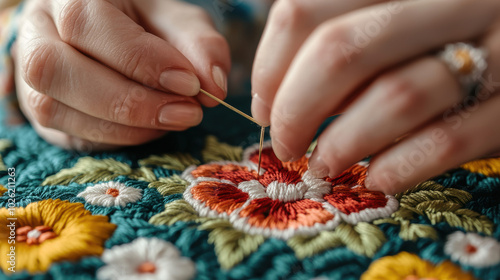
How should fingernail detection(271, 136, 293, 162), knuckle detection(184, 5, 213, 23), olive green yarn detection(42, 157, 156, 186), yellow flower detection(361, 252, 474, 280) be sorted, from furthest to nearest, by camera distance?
knuckle detection(184, 5, 213, 23) → olive green yarn detection(42, 157, 156, 186) → fingernail detection(271, 136, 293, 162) → yellow flower detection(361, 252, 474, 280)

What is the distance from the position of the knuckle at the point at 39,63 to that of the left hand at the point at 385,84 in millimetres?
343

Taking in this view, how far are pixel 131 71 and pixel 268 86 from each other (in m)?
0.25

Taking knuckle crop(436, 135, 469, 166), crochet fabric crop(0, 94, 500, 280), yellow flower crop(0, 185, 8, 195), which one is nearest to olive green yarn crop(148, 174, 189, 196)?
crochet fabric crop(0, 94, 500, 280)

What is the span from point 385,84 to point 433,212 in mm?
184

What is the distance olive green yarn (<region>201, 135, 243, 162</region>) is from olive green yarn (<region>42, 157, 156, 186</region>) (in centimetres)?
11

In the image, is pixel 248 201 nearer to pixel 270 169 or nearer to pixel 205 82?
pixel 270 169

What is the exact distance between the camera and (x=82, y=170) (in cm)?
62

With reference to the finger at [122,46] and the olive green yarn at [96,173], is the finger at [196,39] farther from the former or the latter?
the olive green yarn at [96,173]

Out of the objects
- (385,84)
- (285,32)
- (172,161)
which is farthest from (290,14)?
(172,161)

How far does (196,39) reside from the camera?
669 mm

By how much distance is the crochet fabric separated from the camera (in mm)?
389

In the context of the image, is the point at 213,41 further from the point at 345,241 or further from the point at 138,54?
the point at 345,241

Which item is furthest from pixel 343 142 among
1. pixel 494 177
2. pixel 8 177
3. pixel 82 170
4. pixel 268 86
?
pixel 8 177

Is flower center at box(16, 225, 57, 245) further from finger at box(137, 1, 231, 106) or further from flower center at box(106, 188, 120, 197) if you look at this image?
finger at box(137, 1, 231, 106)
